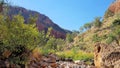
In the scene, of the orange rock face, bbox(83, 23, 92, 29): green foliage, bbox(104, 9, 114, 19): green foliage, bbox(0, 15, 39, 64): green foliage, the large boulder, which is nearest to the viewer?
bbox(0, 15, 39, 64): green foliage

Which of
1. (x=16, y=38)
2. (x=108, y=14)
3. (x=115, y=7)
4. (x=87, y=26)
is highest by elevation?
(x=115, y=7)

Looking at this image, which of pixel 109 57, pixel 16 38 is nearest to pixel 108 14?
pixel 109 57

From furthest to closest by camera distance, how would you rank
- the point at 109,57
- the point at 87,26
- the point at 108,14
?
the point at 108,14 < the point at 87,26 < the point at 109,57

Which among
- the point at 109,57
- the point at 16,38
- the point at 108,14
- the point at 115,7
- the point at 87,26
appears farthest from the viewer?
the point at 115,7

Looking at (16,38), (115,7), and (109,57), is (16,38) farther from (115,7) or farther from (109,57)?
(115,7)

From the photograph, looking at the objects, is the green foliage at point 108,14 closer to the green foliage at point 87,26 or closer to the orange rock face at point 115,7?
the orange rock face at point 115,7

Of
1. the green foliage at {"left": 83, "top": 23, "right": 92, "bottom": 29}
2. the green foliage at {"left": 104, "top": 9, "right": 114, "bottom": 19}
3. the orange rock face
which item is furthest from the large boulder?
the orange rock face

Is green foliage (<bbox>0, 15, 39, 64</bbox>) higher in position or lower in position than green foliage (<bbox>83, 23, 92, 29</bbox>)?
lower

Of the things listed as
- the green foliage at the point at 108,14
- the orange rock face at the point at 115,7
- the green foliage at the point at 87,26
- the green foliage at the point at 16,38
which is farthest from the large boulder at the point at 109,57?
the orange rock face at the point at 115,7

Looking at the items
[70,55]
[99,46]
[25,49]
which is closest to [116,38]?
[70,55]

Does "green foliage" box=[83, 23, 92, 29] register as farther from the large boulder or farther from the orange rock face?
the large boulder

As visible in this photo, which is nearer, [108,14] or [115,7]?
[108,14]

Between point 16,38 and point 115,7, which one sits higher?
point 115,7

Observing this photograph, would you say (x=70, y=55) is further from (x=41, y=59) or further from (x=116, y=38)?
(x=116, y=38)
